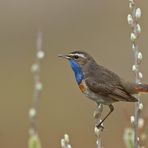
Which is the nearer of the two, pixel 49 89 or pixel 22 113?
pixel 22 113

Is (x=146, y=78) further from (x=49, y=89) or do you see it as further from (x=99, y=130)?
(x=99, y=130)

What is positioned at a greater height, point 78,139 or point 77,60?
point 77,60

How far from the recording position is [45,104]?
71.5 feet

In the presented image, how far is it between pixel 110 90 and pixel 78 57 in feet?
1.75

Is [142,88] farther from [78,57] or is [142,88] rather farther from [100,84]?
[78,57]

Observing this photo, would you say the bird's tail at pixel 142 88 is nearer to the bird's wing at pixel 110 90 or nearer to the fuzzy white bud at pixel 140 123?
the bird's wing at pixel 110 90

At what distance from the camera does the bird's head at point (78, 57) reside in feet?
30.0

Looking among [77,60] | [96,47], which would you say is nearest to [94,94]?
[77,60]

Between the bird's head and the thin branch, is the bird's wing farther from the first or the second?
the thin branch

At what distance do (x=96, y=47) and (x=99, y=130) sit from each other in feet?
59.5

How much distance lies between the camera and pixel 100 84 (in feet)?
29.8

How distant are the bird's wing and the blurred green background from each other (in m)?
7.62

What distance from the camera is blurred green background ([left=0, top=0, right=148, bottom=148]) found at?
19.5 metres

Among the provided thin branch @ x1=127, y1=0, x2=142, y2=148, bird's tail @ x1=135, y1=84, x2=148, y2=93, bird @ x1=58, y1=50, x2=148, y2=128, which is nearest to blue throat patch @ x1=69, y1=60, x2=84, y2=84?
bird @ x1=58, y1=50, x2=148, y2=128
